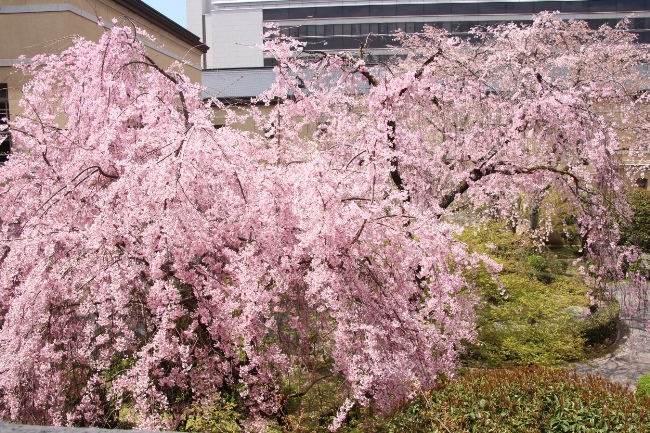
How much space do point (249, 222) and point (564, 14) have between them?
50041 mm

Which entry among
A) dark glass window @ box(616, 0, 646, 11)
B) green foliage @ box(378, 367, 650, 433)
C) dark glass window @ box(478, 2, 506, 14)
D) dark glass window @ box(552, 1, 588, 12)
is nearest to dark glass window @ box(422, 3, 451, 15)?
dark glass window @ box(478, 2, 506, 14)

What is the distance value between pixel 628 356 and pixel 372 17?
45.0 m

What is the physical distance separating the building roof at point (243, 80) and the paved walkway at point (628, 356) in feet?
48.2

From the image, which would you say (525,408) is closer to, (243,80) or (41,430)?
(41,430)

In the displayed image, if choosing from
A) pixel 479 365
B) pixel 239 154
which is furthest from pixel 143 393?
pixel 479 365

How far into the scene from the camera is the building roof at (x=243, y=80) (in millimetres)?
21953

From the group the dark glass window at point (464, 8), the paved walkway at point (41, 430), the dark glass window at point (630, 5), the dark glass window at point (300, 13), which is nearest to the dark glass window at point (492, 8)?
the dark glass window at point (464, 8)

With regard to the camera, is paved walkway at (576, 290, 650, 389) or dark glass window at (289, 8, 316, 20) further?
dark glass window at (289, 8, 316, 20)

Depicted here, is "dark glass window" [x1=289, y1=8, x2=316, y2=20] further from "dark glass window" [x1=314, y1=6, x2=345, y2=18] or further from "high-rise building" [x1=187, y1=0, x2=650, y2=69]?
"dark glass window" [x1=314, y1=6, x2=345, y2=18]

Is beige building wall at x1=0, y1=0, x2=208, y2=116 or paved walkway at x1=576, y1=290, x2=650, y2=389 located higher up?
beige building wall at x1=0, y1=0, x2=208, y2=116

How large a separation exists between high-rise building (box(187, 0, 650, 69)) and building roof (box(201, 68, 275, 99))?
82.2 feet

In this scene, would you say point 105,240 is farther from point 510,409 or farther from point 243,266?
point 510,409

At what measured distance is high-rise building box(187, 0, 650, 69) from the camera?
48.2 m

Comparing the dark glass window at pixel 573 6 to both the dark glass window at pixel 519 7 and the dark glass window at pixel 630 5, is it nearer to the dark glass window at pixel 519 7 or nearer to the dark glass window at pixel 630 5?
the dark glass window at pixel 630 5
